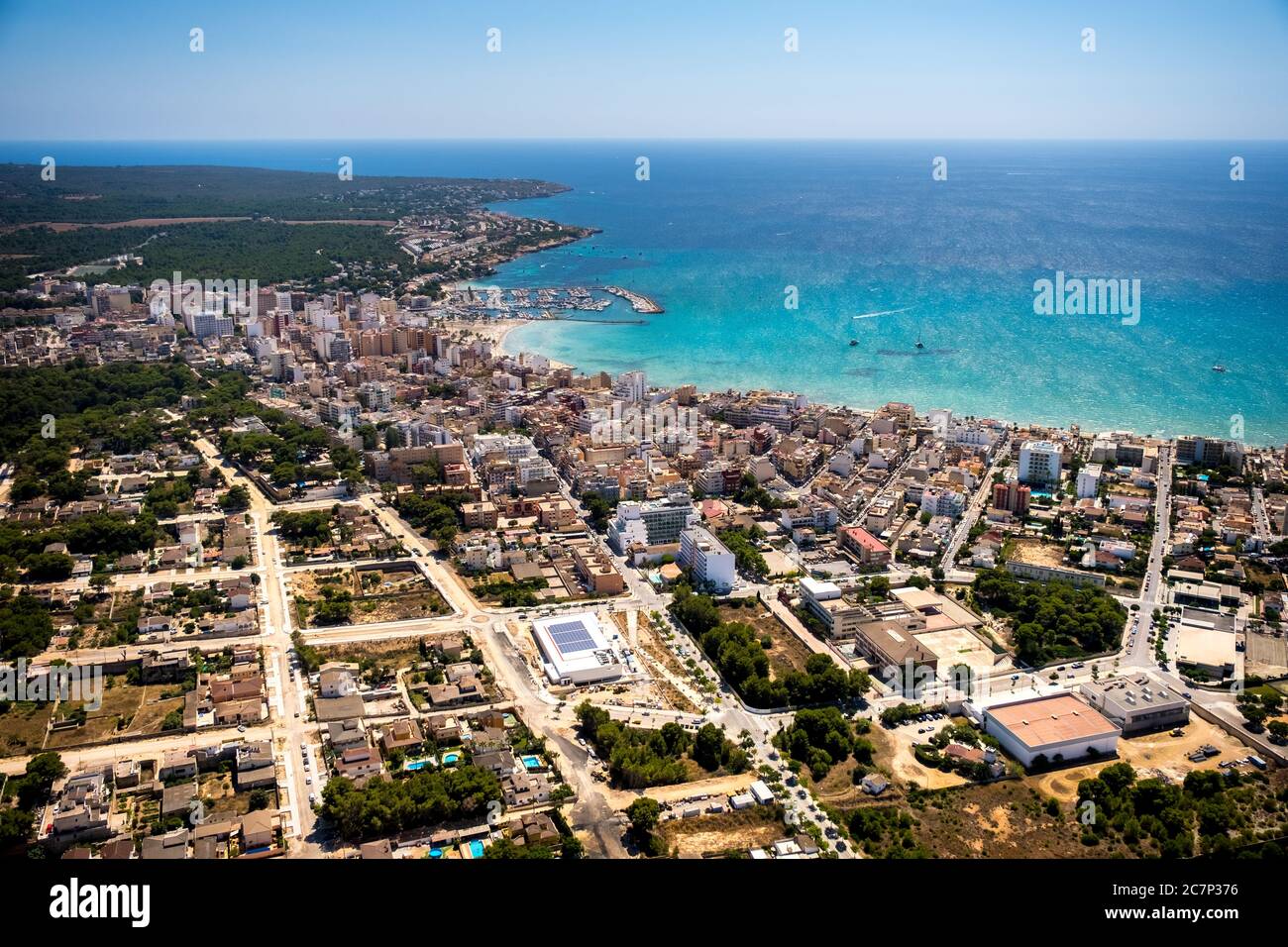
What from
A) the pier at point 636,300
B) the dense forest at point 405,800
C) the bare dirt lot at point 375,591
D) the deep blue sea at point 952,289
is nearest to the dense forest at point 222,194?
the deep blue sea at point 952,289

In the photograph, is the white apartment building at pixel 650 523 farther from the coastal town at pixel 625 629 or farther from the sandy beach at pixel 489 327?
the sandy beach at pixel 489 327

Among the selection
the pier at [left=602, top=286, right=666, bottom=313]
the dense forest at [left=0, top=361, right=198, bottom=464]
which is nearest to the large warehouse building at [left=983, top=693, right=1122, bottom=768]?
the dense forest at [left=0, top=361, right=198, bottom=464]

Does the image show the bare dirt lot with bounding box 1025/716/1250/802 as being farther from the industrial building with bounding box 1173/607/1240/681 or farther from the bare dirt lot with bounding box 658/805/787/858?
the bare dirt lot with bounding box 658/805/787/858

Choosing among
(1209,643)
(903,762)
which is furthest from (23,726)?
(1209,643)

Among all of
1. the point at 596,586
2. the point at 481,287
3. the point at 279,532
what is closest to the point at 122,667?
the point at 279,532

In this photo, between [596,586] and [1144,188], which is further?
[1144,188]

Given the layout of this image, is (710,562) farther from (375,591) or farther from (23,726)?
(23,726)

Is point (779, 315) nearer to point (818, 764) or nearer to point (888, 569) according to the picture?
point (888, 569)
